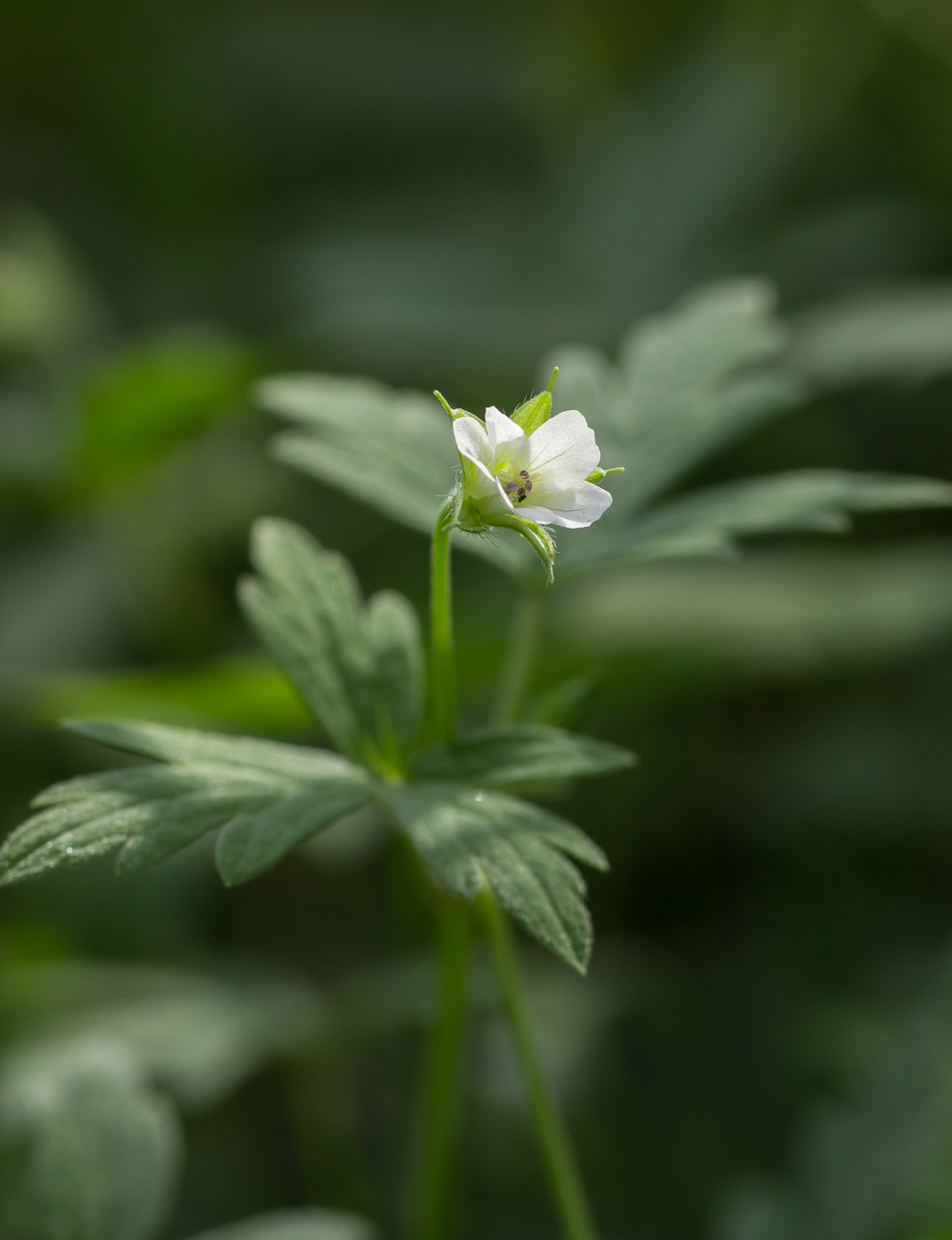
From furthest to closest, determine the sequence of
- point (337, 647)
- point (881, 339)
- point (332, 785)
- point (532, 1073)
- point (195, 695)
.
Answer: point (881, 339), point (195, 695), point (532, 1073), point (337, 647), point (332, 785)

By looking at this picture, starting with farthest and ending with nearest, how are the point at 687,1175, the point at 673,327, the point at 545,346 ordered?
the point at 545,346, the point at 687,1175, the point at 673,327

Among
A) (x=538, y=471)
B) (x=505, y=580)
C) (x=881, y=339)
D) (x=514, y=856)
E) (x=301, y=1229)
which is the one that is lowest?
(x=301, y=1229)

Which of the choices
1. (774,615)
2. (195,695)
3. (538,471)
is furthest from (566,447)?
(774,615)

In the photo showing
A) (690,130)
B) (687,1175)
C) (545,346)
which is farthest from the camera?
(690,130)

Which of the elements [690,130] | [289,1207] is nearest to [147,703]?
[289,1207]

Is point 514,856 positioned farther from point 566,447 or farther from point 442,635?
point 566,447

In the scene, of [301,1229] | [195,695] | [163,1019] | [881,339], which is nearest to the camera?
[301,1229]

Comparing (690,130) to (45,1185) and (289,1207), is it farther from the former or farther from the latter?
(45,1185)

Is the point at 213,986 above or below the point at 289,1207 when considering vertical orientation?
above
